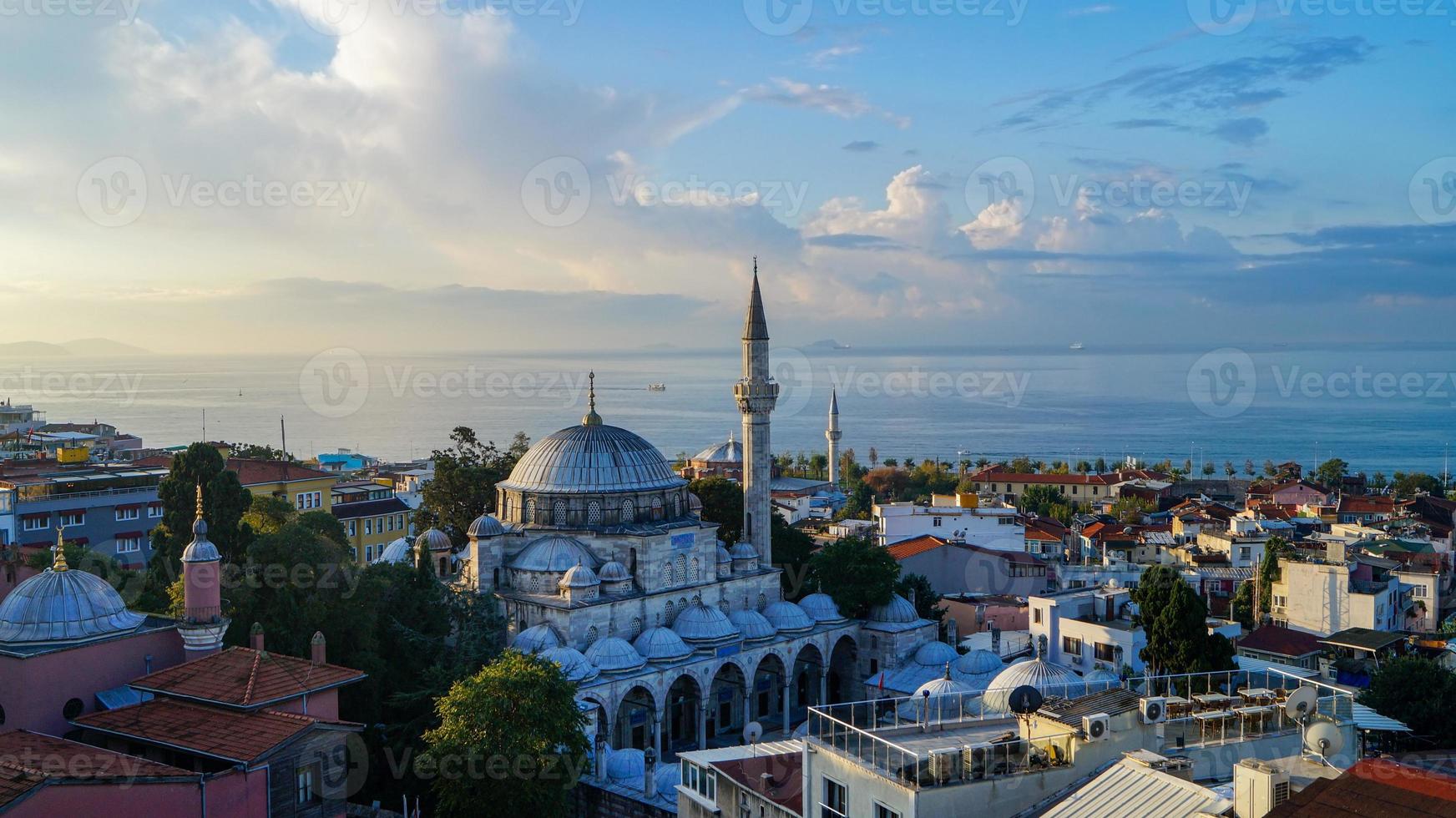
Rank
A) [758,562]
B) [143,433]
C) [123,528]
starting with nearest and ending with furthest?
[758,562], [123,528], [143,433]

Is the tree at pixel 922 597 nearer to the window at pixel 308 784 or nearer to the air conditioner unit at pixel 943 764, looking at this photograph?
the window at pixel 308 784

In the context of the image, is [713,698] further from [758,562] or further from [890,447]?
[890,447]

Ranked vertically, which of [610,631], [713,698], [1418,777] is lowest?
[713,698]

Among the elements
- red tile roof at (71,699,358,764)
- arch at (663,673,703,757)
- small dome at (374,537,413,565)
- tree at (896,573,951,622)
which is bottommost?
arch at (663,673,703,757)

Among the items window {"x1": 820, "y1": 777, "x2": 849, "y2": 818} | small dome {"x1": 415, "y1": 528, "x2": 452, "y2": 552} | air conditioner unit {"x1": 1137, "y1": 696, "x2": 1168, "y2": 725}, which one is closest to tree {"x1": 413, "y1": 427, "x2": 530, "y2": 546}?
small dome {"x1": 415, "y1": 528, "x2": 452, "y2": 552}

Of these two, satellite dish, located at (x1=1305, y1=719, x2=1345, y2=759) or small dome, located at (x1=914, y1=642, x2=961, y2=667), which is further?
small dome, located at (x1=914, y1=642, x2=961, y2=667)

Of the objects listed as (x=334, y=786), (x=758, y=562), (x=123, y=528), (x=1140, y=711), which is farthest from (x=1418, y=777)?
(x=123, y=528)

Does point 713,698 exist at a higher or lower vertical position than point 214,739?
lower

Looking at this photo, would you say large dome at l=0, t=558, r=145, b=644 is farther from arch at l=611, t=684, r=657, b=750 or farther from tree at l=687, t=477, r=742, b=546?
tree at l=687, t=477, r=742, b=546
